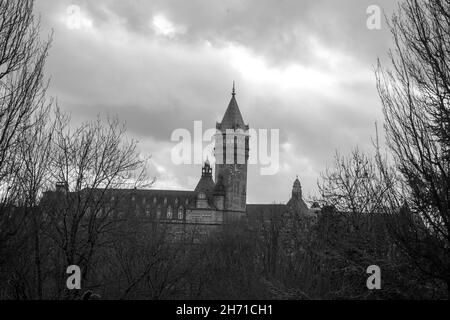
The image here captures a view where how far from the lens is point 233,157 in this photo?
13638 cm

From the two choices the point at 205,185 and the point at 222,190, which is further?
the point at 205,185

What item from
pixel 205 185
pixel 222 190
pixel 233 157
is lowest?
pixel 222 190

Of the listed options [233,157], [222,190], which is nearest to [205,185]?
[222,190]

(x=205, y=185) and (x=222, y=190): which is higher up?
(x=205, y=185)

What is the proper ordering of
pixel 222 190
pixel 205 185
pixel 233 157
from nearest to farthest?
pixel 222 190
pixel 205 185
pixel 233 157

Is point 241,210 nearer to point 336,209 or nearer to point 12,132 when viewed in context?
point 336,209

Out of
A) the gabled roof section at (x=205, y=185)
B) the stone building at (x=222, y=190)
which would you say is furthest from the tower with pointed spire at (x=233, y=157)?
the gabled roof section at (x=205, y=185)

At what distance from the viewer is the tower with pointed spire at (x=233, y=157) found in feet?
435

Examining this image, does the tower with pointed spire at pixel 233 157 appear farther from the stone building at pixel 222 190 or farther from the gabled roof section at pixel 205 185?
the gabled roof section at pixel 205 185

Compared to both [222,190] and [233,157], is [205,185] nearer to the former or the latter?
[222,190]

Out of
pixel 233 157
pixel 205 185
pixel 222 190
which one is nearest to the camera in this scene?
pixel 222 190

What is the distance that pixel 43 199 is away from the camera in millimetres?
18922
